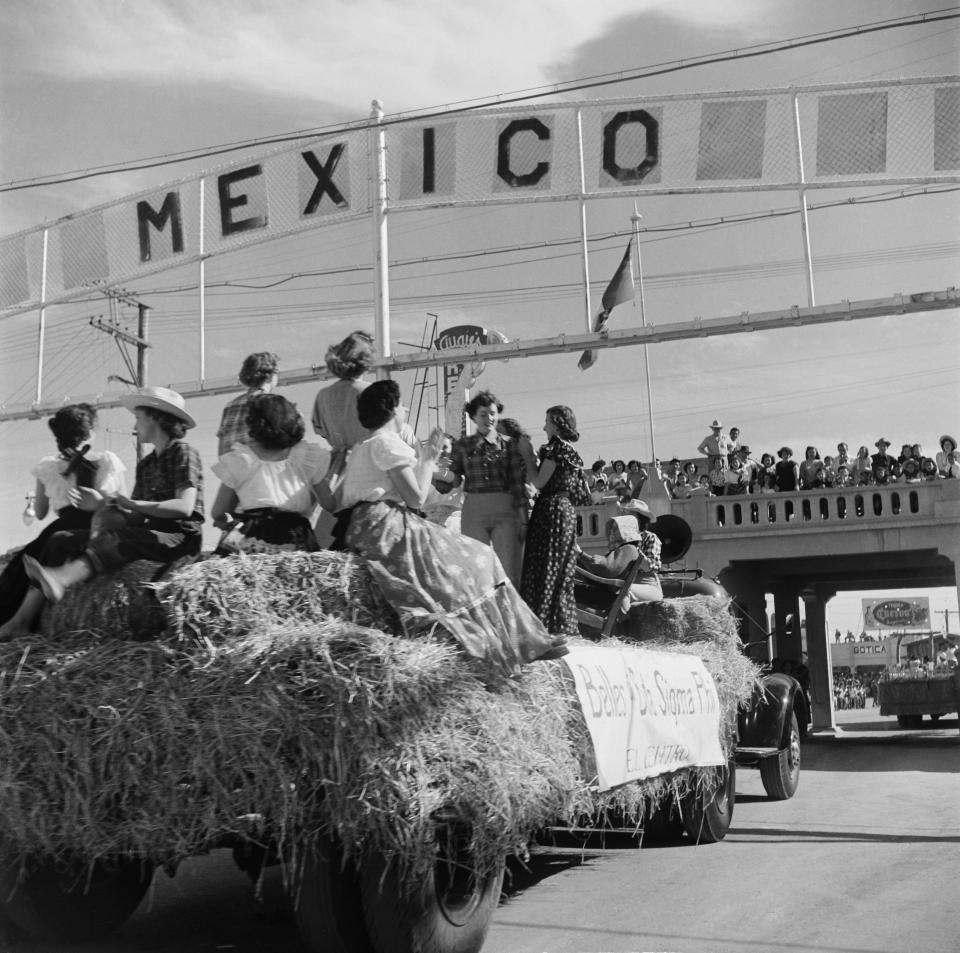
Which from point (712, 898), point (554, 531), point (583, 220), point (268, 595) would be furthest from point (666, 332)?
point (268, 595)

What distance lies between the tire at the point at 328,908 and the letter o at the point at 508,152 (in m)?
11.9

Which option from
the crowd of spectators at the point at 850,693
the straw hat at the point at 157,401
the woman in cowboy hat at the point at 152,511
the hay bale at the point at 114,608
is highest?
the straw hat at the point at 157,401

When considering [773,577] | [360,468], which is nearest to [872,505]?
[773,577]

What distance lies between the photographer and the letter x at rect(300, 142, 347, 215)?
1628 cm

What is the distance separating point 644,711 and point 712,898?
1081 mm

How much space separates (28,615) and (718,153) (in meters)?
11.7

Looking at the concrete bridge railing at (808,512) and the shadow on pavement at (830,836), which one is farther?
the concrete bridge railing at (808,512)

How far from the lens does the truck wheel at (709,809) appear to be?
8.15 meters

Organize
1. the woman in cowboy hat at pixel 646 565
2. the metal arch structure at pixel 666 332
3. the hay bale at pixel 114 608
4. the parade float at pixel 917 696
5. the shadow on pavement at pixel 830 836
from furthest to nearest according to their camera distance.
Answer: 1. the parade float at pixel 917 696
2. the metal arch structure at pixel 666 332
3. the woman in cowboy hat at pixel 646 565
4. the shadow on pavement at pixel 830 836
5. the hay bale at pixel 114 608

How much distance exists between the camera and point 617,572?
8680 millimetres

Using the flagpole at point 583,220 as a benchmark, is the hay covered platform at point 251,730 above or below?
below

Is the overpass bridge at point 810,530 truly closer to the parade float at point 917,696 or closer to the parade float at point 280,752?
the parade float at point 917,696

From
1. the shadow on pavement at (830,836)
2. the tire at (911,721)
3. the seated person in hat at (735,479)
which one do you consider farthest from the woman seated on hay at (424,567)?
the tire at (911,721)

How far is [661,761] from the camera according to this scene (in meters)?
6.68
